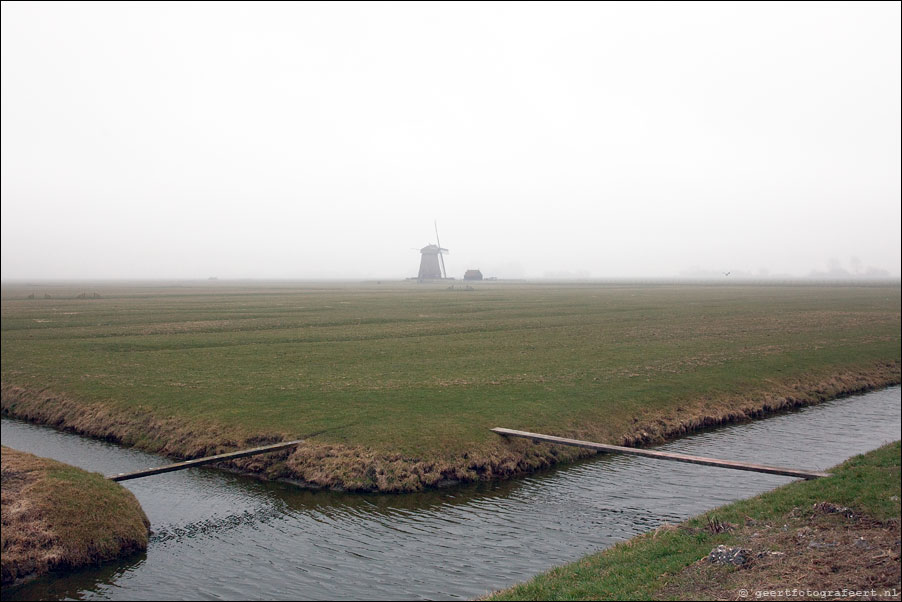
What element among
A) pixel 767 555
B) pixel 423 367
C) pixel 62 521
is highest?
pixel 423 367

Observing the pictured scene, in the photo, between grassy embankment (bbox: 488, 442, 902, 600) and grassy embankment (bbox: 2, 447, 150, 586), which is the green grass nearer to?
grassy embankment (bbox: 2, 447, 150, 586)

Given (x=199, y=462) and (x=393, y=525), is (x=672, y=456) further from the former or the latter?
(x=199, y=462)

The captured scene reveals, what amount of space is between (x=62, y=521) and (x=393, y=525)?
1103cm

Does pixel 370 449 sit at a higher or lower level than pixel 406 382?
lower

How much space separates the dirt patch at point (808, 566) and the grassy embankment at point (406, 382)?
12.6 meters

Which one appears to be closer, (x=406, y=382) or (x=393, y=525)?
(x=393, y=525)

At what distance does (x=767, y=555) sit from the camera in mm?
14711

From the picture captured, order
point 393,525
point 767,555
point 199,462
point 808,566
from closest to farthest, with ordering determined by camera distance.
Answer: point 808,566, point 767,555, point 393,525, point 199,462

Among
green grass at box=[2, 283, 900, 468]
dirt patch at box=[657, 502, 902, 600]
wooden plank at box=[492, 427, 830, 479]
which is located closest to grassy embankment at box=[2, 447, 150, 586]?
green grass at box=[2, 283, 900, 468]

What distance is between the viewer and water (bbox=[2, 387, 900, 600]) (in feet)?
57.0

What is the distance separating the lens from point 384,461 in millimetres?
26250

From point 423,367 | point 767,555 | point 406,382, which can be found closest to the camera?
point 767,555

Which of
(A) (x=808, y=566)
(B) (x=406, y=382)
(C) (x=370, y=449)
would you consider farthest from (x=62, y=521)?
(B) (x=406, y=382)

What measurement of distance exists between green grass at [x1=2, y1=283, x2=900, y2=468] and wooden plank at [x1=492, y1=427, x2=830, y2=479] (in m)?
1.85
